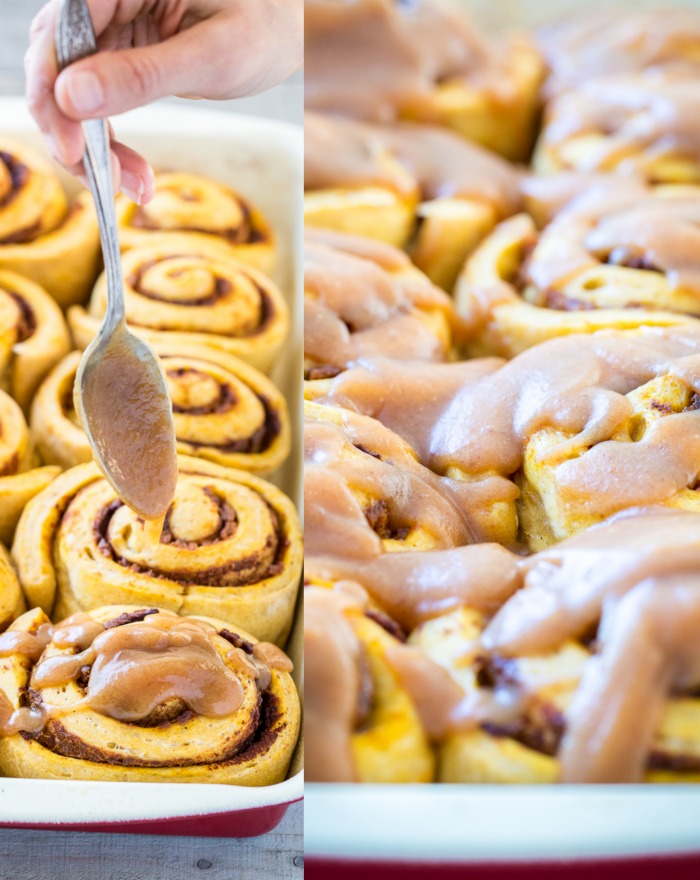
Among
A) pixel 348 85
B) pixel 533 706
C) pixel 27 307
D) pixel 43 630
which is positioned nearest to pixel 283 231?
pixel 348 85

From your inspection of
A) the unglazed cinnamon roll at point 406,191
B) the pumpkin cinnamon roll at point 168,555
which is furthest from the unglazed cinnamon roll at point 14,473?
the unglazed cinnamon roll at point 406,191

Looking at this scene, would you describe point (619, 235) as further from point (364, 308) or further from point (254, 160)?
point (254, 160)

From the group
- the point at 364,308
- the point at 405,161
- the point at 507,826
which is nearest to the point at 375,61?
the point at 405,161

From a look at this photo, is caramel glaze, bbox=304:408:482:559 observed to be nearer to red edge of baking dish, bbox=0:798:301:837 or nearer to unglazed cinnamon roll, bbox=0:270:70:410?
red edge of baking dish, bbox=0:798:301:837

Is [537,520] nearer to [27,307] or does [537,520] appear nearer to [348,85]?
[27,307]

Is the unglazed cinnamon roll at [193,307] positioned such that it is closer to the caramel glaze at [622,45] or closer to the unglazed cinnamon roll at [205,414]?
the unglazed cinnamon roll at [205,414]

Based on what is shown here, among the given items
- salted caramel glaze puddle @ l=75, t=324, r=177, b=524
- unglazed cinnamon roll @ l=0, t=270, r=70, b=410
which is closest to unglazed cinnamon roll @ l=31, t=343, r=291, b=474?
unglazed cinnamon roll @ l=0, t=270, r=70, b=410

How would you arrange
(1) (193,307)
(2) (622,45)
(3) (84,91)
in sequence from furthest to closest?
(2) (622,45) → (1) (193,307) → (3) (84,91)
